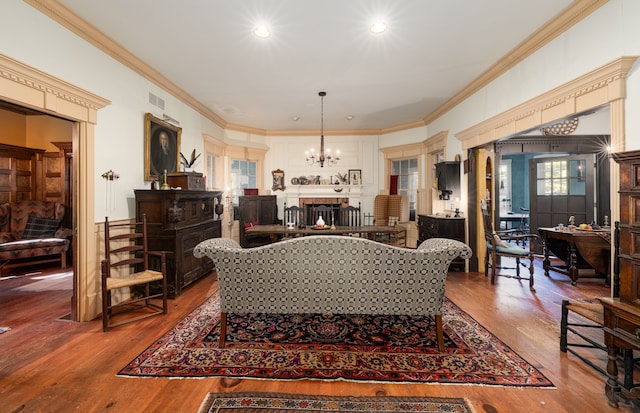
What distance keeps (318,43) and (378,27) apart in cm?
74

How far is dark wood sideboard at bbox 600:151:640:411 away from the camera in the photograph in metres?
1.83

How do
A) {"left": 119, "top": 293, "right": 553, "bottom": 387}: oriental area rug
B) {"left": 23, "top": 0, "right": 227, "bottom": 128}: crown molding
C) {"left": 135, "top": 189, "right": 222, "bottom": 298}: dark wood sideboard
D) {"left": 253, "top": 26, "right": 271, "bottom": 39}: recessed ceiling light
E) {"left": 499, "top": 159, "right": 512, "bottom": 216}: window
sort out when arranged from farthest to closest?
1. {"left": 499, "top": 159, "right": 512, "bottom": 216}: window
2. {"left": 135, "top": 189, "right": 222, "bottom": 298}: dark wood sideboard
3. {"left": 253, "top": 26, "right": 271, "bottom": 39}: recessed ceiling light
4. {"left": 23, "top": 0, "right": 227, "bottom": 128}: crown molding
5. {"left": 119, "top": 293, "right": 553, "bottom": 387}: oriental area rug

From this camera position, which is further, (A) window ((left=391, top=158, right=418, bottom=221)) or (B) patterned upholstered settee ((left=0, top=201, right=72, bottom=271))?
(A) window ((left=391, top=158, right=418, bottom=221))

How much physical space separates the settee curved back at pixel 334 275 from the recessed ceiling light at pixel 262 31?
2.33 meters

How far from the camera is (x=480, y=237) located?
5.07 m

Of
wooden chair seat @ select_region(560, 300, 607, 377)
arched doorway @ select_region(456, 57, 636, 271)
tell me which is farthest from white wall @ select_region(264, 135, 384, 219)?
wooden chair seat @ select_region(560, 300, 607, 377)

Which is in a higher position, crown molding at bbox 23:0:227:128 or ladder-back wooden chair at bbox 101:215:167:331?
crown molding at bbox 23:0:227:128

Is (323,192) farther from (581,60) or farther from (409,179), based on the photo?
(581,60)

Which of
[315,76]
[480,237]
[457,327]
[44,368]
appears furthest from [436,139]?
[44,368]

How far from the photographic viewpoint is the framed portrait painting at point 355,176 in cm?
780

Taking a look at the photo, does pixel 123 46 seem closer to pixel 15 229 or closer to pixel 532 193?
pixel 15 229

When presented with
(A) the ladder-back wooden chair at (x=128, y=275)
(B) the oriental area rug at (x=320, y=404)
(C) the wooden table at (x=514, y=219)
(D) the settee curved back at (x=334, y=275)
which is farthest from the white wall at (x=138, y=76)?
(C) the wooden table at (x=514, y=219)

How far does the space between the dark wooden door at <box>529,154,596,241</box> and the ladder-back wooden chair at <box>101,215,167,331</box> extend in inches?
281

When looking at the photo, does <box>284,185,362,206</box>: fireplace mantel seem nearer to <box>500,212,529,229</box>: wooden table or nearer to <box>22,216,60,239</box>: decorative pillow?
<box>500,212,529,229</box>: wooden table
